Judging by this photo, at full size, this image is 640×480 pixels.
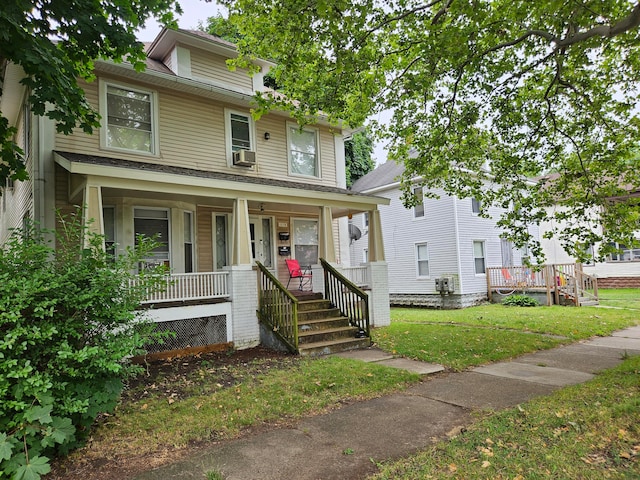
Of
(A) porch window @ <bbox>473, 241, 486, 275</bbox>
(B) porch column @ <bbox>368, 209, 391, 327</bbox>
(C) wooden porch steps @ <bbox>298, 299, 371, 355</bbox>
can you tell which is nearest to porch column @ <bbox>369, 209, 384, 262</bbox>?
(B) porch column @ <bbox>368, 209, 391, 327</bbox>

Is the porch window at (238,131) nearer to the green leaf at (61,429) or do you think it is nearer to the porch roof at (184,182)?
the porch roof at (184,182)

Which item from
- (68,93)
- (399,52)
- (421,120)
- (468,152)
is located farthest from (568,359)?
(68,93)

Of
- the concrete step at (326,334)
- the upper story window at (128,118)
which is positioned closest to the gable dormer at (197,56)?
the upper story window at (128,118)

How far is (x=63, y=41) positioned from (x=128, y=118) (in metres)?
3.40

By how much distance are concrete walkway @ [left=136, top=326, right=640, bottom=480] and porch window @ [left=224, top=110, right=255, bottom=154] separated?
7224mm

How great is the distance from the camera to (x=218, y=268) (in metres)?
10.5

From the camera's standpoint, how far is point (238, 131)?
11070 mm

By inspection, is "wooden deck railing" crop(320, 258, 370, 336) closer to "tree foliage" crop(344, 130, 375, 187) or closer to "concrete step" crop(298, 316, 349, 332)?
"concrete step" crop(298, 316, 349, 332)

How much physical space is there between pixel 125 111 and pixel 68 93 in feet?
12.8

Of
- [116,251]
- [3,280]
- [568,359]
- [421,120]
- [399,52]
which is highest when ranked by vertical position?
[399,52]

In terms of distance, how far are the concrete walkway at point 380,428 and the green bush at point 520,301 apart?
9.39 m

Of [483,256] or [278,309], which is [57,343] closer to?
[278,309]

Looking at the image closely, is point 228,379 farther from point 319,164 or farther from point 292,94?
point 319,164

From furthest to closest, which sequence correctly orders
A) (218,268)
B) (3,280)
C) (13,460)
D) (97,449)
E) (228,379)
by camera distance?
(218,268), (228,379), (97,449), (3,280), (13,460)
